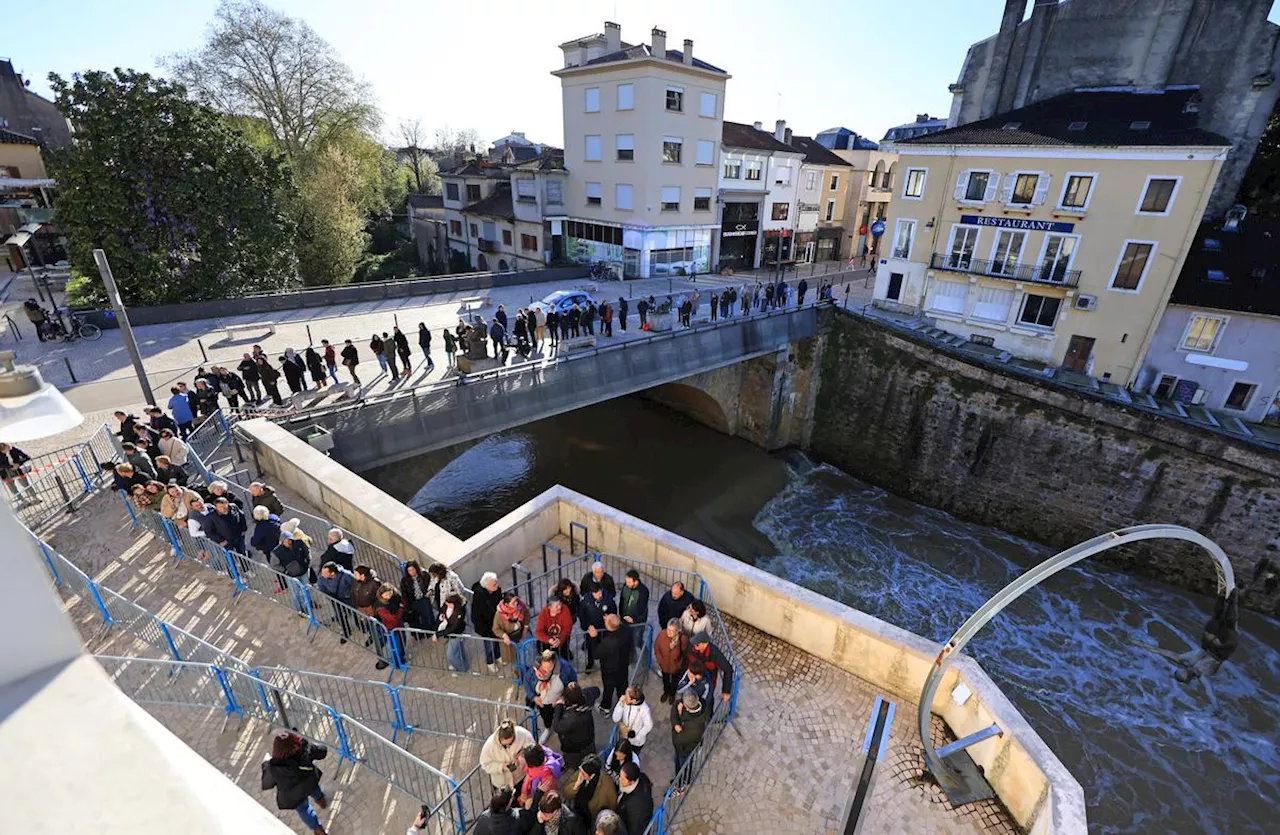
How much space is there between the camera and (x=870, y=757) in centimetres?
719

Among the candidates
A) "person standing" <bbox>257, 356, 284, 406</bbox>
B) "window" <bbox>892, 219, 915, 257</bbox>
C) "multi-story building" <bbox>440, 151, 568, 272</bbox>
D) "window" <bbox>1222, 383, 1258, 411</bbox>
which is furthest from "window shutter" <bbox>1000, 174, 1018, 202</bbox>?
"person standing" <bbox>257, 356, 284, 406</bbox>

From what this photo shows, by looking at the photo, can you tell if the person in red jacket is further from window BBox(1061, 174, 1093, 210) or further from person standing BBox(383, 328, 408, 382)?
window BBox(1061, 174, 1093, 210)

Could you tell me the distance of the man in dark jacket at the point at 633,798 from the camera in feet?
18.2

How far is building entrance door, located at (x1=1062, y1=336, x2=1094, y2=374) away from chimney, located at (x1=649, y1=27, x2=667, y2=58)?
77.9 ft

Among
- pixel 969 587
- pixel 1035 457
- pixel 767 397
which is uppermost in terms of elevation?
pixel 767 397

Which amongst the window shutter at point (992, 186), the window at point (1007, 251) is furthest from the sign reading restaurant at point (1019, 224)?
the window shutter at point (992, 186)

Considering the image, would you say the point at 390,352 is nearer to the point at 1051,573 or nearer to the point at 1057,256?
the point at 1051,573

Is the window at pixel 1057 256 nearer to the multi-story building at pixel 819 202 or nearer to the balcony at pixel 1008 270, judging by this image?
the balcony at pixel 1008 270

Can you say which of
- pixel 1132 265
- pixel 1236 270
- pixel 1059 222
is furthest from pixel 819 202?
pixel 1236 270

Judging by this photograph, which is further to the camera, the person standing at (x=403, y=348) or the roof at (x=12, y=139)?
the roof at (x=12, y=139)

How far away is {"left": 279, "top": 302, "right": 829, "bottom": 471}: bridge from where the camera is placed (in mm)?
15000

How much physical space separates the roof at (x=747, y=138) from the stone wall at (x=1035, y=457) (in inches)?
619

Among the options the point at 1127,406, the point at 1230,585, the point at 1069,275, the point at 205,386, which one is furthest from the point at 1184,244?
the point at 205,386

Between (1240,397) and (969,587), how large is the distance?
1375 centimetres
